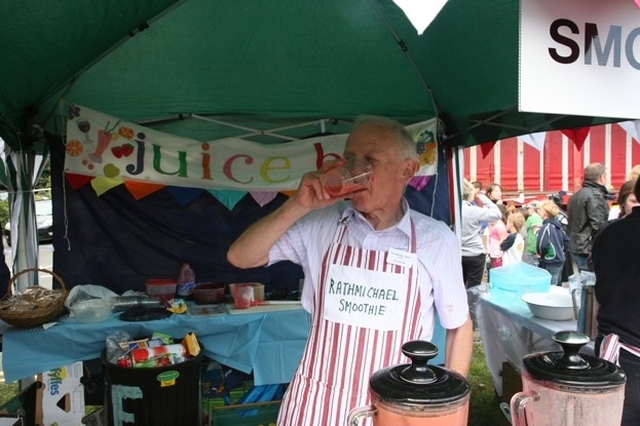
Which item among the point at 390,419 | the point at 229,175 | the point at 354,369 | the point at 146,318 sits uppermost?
the point at 229,175

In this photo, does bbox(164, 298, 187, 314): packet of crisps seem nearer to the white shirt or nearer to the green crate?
the green crate

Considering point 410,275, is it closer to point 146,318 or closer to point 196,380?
point 196,380

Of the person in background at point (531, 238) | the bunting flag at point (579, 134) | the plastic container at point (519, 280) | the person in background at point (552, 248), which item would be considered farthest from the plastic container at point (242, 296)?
the person in background at point (531, 238)

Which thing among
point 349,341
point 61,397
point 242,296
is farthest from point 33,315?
point 349,341

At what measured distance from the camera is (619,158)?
16.3m

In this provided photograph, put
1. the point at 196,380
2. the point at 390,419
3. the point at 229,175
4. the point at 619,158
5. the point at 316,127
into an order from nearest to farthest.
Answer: the point at 390,419 → the point at 196,380 → the point at 229,175 → the point at 316,127 → the point at 619,158

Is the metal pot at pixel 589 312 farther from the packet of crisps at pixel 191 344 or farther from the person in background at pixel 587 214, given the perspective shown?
the person in background at pixel 587 214

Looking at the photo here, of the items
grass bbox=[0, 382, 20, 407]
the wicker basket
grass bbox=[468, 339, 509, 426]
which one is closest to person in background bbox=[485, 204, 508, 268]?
grass bbox=[468, 339, 509, 426]

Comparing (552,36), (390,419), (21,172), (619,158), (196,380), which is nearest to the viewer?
(390,419)

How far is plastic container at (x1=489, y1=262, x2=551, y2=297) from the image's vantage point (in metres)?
3.52

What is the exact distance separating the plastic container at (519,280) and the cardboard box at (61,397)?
2.94 metres

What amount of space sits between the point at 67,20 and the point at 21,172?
1.46m

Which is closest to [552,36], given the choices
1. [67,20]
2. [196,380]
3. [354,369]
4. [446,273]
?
[446,273]

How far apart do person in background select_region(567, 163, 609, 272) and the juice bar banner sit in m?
2.45
